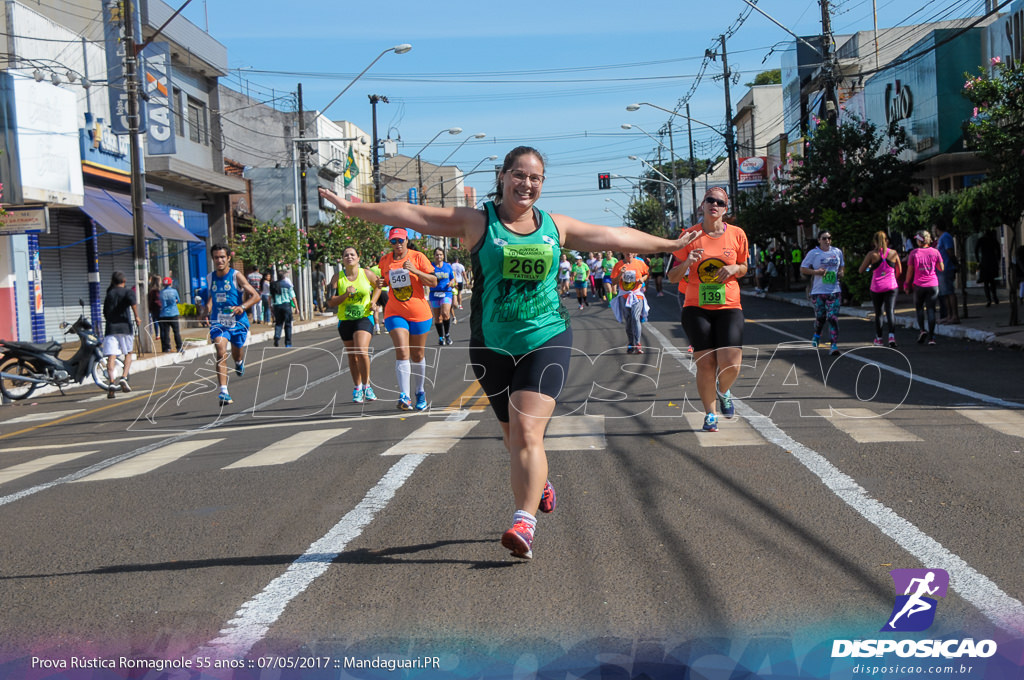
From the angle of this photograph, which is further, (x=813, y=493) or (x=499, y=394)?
(x=813, y=493)

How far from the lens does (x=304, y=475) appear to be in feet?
26.7

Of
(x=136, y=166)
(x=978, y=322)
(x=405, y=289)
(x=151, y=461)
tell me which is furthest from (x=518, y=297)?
(x=136, y=166)

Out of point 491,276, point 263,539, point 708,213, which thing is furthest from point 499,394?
point 708,213

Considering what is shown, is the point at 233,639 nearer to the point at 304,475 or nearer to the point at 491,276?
the point at 491,276

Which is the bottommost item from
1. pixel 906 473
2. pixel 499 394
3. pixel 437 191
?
pixel 906 473

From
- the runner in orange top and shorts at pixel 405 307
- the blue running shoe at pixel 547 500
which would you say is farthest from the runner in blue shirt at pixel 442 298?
the blue running shoe at pixel 547 500

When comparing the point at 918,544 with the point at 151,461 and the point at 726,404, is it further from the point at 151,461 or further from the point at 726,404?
the point at 151,461

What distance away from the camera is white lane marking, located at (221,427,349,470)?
895 cm

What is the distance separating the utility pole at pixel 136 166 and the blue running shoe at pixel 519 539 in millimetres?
20060

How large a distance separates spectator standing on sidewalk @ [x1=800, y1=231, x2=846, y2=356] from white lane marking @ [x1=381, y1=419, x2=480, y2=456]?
682 cm

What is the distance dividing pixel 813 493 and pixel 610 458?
2.00 meters

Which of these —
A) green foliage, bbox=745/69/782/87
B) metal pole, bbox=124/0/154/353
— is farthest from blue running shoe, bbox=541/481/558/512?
green foliage, bbox=745/69/782/87

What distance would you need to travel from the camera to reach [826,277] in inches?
625

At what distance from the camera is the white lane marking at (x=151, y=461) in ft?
28.9
